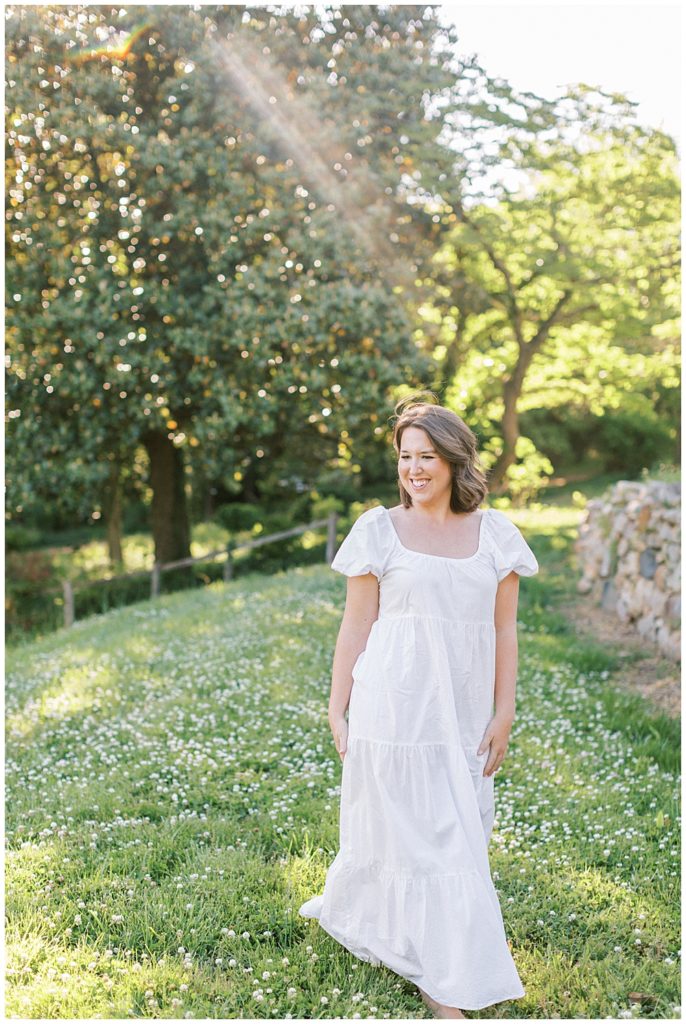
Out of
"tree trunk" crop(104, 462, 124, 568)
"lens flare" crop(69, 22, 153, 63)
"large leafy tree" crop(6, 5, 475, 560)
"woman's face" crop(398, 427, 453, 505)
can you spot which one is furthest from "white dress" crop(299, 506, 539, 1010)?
"tree trunk" crop(104, 462, 124, 568)

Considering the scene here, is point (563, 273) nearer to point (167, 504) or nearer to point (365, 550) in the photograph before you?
point (167, 504)

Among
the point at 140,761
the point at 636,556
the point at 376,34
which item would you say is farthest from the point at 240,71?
the point at 140,761

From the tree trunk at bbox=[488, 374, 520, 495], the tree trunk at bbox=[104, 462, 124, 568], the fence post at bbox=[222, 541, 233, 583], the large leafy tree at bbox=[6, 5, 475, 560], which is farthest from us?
the tree trunk at bbox=[488, 374, 520, 495]

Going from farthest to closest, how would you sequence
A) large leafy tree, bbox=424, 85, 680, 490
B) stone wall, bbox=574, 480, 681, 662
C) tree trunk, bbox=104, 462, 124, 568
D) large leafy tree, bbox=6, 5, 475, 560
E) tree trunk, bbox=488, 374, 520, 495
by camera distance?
tree trunk, bbox=488, 374, 520, 495 < tree trunk, bbox=104, 462, 124, 568 < large leafy tree, bbox=424, 85, 680, 490 < large leafy tree, bbox=6, 5, 475, 560 < stone wall, bbox=574, 480, 681, 662

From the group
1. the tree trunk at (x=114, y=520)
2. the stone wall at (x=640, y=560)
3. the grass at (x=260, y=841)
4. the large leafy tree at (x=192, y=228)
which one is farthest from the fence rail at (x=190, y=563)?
the grass at (x=260, y=841)

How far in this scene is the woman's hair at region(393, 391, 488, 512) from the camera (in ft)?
12.0

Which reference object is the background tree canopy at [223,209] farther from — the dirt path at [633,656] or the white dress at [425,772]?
the white dress at [425,772]

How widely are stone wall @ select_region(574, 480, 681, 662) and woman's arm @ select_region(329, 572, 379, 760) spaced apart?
562 centimetres

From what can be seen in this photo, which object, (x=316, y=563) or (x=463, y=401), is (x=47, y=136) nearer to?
(x=316, y=563)

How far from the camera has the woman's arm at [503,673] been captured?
3.76m

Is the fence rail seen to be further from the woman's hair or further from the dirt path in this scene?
the woman's hair

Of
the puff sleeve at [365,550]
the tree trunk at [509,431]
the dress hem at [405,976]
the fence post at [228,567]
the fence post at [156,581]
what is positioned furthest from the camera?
the tree trunk at [509,431]

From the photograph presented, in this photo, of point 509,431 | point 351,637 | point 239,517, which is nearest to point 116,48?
point 239,517

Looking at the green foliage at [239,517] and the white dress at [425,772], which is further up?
the green foliage at [239,517]
